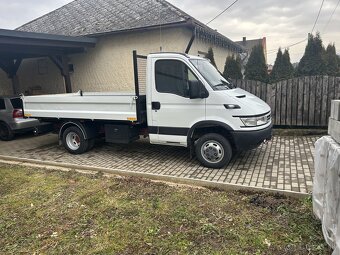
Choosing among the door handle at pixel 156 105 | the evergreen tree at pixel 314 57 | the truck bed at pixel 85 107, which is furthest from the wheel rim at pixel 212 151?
the evergreen tree at pixel 314 57

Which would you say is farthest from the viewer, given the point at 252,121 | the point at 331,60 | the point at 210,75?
the point at 331,60

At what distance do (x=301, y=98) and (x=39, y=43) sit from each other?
9369 millimetres

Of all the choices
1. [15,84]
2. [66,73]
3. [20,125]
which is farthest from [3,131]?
[15,84]

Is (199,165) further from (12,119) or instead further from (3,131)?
(3,131)

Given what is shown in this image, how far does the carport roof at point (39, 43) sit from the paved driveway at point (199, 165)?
357cm

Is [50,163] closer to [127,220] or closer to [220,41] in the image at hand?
[127,220]

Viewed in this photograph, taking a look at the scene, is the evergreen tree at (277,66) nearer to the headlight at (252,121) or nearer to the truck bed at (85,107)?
the headlight at (252,121)

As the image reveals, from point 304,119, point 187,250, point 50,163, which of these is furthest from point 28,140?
point 304,119

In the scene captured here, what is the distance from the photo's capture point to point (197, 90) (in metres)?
5.68

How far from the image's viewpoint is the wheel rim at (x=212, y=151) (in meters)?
5.83

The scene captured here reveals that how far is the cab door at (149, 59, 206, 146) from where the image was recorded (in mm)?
5879

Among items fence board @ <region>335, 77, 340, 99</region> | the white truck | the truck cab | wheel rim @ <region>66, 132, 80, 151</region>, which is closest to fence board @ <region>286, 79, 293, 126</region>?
fence board @ <region>335, 77, 340, 99</region>

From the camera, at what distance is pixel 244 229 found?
3.60m

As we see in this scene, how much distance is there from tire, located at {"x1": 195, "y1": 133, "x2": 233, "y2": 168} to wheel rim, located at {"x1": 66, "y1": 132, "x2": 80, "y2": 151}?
138 inches
